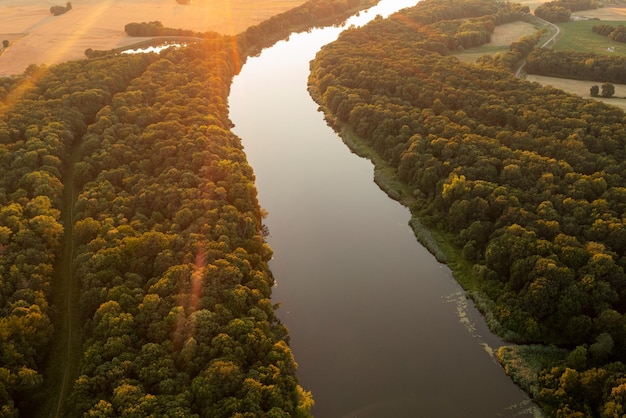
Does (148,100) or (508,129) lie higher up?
(148,100)

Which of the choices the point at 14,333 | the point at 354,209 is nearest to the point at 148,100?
the point at 354,209

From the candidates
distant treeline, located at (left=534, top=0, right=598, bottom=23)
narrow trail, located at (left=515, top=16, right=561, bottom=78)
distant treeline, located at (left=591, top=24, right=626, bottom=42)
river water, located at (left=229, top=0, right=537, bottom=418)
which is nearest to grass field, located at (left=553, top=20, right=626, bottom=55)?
distant treeline, located at (left=591, top=24, right=626, bottom=42)

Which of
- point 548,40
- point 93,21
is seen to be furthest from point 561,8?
point 93,21

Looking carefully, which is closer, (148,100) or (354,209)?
(354,209)

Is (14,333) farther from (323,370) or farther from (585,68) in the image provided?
(585,68)

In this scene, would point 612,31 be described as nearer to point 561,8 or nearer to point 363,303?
point 561,8

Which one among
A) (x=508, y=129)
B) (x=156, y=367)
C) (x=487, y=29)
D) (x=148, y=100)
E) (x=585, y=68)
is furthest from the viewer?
(x=487, y=29)
